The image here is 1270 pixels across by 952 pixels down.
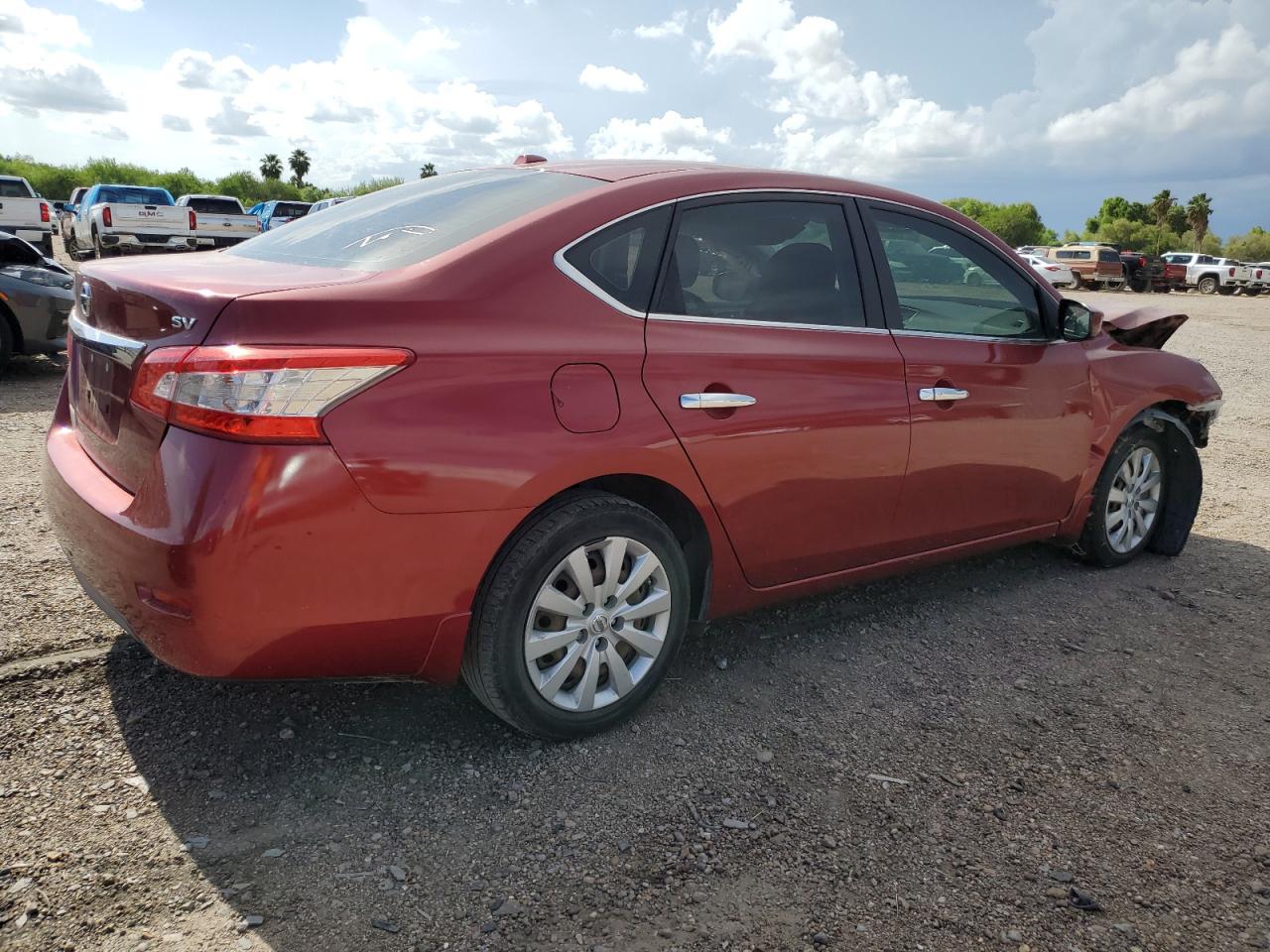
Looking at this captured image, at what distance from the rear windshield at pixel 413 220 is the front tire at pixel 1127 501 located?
9.55 ft

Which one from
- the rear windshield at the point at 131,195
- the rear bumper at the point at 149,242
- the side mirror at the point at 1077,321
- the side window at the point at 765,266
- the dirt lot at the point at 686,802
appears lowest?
the dirt lot at the point at 686,802

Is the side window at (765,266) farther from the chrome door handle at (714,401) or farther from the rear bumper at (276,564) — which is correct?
the rear bumper at (276,564)

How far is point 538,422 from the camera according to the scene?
8.40 feet

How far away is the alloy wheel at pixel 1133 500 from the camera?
4.63 metres

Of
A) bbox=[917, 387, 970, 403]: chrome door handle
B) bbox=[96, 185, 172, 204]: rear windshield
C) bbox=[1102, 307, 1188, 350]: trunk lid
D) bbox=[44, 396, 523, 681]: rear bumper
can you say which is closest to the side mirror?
bbox=[1102, 307, 1188, 350]: trunk lid

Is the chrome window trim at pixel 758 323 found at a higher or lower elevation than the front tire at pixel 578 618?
higher

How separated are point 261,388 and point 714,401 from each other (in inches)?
51.3

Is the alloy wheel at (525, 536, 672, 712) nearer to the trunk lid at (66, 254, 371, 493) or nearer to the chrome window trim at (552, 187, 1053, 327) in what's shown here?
the chrome window trim at (552, 187, 1053, 327)

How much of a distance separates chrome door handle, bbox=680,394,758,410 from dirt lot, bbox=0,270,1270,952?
1.02 metres

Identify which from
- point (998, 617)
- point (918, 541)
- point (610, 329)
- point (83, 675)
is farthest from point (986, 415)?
point (83, 675)

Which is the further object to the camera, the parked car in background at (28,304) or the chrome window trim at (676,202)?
the parked car in background at (28,304)

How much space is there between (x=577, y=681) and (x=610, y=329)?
3.41 feet

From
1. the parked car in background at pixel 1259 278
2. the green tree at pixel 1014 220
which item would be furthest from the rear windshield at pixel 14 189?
the green tree at pixel 1014 220

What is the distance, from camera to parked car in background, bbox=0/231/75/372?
814cm
